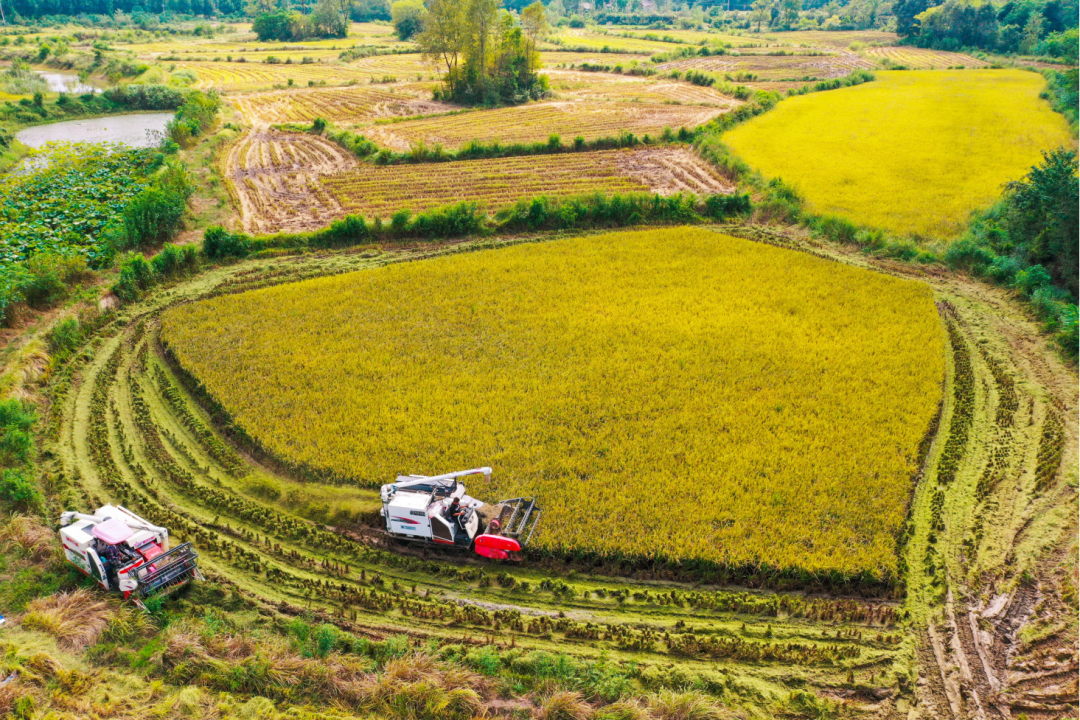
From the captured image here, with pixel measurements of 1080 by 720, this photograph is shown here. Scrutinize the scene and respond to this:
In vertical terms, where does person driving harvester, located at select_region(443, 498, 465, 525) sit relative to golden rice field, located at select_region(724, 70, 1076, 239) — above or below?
below

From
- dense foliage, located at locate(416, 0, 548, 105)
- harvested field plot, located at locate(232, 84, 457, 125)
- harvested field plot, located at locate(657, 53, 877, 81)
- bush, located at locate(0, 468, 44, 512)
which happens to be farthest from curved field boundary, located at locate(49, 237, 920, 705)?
harvested field plot, located at locate(657, 53, 877, 81)

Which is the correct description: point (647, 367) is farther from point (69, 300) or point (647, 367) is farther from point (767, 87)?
point (767, 87)

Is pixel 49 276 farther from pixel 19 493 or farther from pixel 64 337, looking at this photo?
pixel 19 493

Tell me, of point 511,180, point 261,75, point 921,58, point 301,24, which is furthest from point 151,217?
point 921,58

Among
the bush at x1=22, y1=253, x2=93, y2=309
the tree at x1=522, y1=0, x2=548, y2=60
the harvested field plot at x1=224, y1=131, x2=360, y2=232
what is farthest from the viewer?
the tree at x1=522, y1=0, x2=548, y2=60

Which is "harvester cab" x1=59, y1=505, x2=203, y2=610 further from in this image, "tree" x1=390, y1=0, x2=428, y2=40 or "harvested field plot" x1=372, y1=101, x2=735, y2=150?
"tree" x1=390, y1=0, x2=428, y2=40

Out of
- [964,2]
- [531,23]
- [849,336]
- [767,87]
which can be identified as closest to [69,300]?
[849,336]
